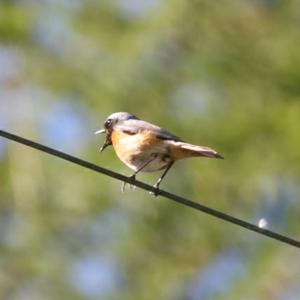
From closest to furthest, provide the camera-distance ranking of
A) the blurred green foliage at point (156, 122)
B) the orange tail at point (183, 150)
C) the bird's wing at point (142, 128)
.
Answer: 1. the orange tail at point (183, 150)
2. the bird's wing at point (142, 128)
3. the blurred green foliage at point (156, 122)

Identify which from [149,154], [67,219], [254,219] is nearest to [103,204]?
[67,219]

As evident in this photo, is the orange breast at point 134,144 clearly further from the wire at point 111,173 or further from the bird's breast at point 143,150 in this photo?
the wire at point 111,173

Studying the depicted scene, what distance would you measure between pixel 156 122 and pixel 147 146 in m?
4.33

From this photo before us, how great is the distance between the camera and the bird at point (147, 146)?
4.00m

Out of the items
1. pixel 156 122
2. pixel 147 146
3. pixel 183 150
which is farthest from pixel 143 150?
pixel 156 122

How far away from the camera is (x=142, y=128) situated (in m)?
4.23

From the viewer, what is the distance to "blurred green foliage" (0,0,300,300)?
8367 mm

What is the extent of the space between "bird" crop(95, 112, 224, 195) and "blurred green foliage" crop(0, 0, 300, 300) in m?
3.68

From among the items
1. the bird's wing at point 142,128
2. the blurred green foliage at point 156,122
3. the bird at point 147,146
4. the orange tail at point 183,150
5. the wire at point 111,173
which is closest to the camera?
the wire at point 111,173

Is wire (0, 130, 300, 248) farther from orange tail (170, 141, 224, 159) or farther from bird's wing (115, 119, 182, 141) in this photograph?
bird's wing (115, 119, 182, 141)

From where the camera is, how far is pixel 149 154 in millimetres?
4121

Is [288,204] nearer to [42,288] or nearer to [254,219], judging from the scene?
[254,219]

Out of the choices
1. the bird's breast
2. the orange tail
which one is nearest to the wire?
the orange tail

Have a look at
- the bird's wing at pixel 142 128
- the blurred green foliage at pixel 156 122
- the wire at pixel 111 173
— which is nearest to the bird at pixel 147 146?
the bird's wing at pixel 142 128
